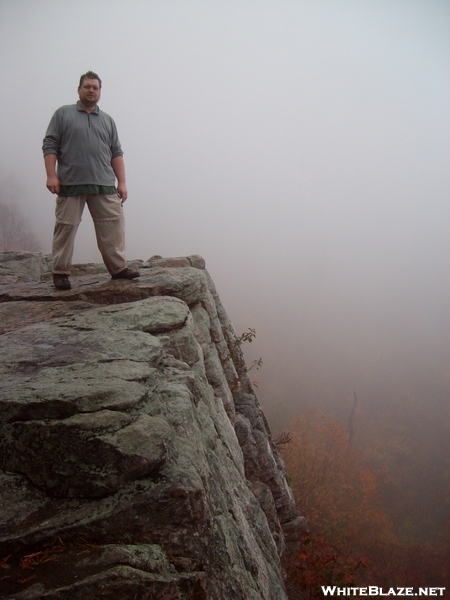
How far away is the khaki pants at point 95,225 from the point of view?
6582 millimetres

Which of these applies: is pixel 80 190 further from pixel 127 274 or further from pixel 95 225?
pixel 127 274

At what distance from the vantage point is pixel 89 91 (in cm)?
620

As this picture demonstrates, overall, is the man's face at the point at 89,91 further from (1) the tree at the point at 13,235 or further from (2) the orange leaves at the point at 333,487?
(1) the tree at the point at 13,235

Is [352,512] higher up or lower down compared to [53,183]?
lower down

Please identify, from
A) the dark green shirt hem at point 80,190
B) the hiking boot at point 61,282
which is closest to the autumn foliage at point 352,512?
the hiking boot at point 61,282

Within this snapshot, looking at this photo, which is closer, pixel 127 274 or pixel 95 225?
pixel 95 225

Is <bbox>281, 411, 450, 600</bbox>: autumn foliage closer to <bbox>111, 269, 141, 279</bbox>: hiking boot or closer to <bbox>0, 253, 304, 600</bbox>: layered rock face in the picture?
<bbox>0, 253, 304, 600</bbox>: layered rock face

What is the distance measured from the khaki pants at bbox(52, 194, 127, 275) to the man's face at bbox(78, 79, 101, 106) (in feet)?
5.14

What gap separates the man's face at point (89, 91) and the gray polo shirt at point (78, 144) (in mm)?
157

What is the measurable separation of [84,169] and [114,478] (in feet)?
16.9

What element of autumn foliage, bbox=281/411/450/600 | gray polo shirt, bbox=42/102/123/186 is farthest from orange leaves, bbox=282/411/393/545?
gray polo shirt, bbox=42/102/123/186

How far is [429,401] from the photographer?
7275 cm

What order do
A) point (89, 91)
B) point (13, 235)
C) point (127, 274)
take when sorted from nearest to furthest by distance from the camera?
point (89, 91), point (127, 274), point (13, 235)

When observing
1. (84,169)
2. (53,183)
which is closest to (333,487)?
(84,169)
